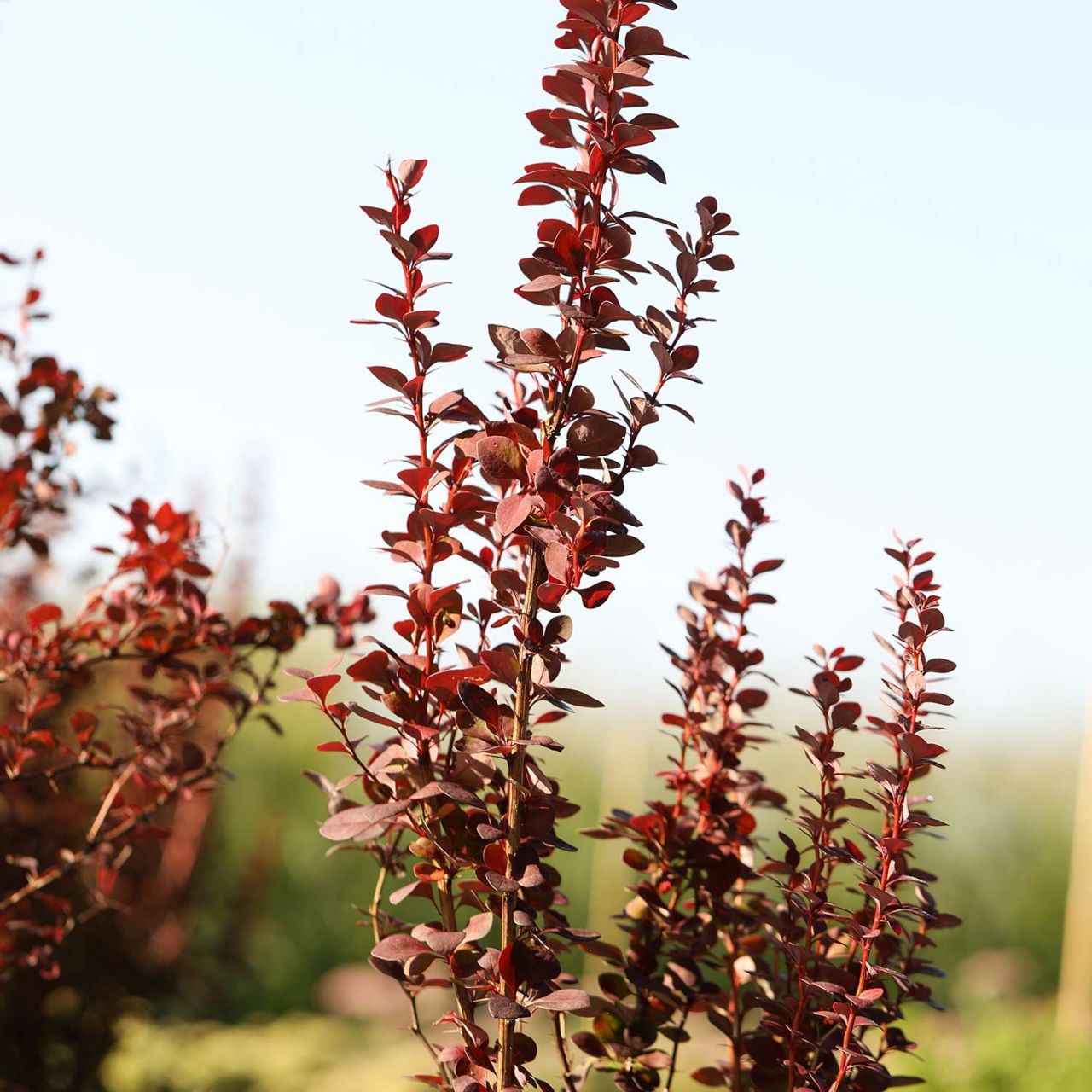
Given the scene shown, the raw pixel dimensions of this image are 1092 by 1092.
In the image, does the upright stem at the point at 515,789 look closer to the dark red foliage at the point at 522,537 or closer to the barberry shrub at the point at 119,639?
the dark red foliage at the point at 522,537

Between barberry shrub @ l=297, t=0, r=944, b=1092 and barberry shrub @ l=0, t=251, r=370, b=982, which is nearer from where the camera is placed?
barberry shrub @ l=297, t=0, r=944, b=1092

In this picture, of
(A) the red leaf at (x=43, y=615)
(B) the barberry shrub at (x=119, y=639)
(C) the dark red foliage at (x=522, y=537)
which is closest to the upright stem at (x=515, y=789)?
(C) the dark red foliage at (x=522, y=537)

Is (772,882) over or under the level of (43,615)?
under

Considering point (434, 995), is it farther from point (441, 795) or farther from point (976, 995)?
point (441, 795)

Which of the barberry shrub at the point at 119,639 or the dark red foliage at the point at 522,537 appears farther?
the barberry shrub at the point at 119,639

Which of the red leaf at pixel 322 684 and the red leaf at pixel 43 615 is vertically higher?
the red leaf at pixel 43 615

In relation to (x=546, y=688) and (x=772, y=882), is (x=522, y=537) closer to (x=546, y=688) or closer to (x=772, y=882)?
(x=546, y=688)

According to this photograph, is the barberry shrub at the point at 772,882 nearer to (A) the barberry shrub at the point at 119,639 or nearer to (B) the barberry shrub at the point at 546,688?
(B) the barberry shrub at the point at 546,688

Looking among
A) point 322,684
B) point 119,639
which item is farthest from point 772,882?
point 119,639

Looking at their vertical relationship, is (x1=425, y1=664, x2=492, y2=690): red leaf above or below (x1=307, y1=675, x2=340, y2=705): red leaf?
above

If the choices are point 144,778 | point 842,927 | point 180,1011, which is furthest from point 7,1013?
point 842,927

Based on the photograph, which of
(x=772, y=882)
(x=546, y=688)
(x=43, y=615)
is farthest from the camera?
(x=43, y=615)

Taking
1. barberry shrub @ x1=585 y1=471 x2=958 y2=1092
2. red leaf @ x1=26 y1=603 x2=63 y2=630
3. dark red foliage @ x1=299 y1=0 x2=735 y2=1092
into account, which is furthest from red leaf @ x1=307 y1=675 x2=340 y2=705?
red leaf @ x1=26 y1=603 x2=63 y2=630

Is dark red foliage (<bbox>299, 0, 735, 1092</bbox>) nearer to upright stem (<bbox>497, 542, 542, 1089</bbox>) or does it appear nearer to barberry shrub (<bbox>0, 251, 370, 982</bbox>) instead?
upright stem (<bbox>497, 542, 542, 1089</bbox>)
